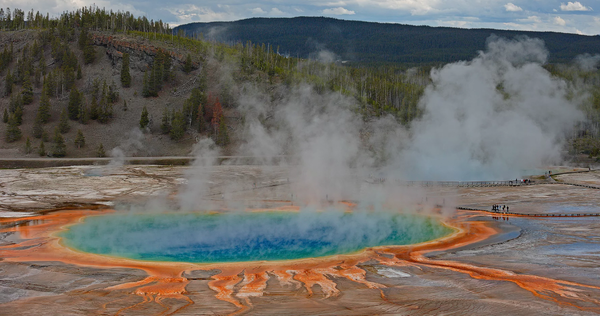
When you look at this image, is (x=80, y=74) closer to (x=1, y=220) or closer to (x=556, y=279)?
(x=1, y=220)

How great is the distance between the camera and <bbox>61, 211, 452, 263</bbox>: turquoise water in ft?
Result: 67.8

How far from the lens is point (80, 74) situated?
7662cm

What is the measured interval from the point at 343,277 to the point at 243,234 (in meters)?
7.84

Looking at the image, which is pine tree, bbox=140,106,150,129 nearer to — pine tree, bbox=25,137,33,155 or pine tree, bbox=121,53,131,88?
pine tree, bbox=121,53,131,88

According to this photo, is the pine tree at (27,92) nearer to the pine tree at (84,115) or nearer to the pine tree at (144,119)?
the pine tree at (84,115)

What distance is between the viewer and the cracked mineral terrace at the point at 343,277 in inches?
559

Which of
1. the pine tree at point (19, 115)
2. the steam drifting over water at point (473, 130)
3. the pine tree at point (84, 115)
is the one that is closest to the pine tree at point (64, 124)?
the pine tree at point (84, 115)

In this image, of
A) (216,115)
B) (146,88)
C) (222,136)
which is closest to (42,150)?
(222,136)

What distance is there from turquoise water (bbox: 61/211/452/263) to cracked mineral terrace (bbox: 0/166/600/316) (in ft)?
3.68

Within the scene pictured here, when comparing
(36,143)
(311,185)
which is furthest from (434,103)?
(36,143)

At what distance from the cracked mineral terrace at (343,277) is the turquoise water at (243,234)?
1.12 m

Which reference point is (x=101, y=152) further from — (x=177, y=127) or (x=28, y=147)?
(x=177, y=127)

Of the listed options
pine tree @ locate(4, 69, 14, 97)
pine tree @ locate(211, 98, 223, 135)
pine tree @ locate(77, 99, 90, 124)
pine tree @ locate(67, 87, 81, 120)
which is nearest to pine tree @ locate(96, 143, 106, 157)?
pine tree @ locate(77, 99, 90, 124)

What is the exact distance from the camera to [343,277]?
1712cm
